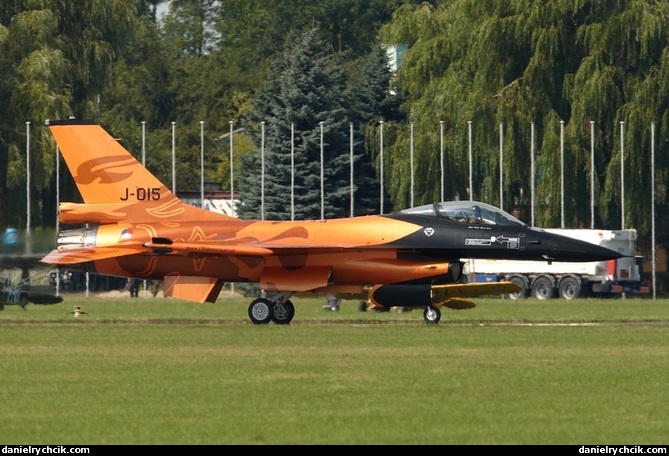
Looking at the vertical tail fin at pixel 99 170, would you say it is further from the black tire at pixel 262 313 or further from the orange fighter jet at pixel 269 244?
the black tire at pixel 262 313

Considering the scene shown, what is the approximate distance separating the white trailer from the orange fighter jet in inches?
861

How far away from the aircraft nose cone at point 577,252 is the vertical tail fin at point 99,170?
8.10 metres

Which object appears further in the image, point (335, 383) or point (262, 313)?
point (262, 313)

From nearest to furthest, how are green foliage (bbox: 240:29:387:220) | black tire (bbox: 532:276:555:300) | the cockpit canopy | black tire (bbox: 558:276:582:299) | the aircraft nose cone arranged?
the cockpit canopy, the aircraft nose cone, black tire (bbox: 558:276:582:299), black tire (bbox: 532:276:555:300), green foliage (bbox: 240:29:387:220)

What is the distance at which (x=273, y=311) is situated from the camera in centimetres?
3203

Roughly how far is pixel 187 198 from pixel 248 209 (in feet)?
14.9

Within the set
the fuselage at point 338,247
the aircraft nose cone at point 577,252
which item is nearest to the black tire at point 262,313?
the fuselage at point 338,247

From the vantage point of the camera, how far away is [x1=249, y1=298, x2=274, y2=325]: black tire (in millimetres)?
31891

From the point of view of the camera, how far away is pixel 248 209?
58.1 metres

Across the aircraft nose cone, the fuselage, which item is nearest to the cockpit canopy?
the fuselage

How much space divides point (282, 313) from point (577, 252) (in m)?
6.12

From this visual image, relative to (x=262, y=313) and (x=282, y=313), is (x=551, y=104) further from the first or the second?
(x=262, y=313)

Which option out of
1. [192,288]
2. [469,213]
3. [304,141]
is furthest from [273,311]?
[304,141]

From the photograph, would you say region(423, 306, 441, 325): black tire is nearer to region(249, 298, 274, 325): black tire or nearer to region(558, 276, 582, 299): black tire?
region(249, 298, 274, 325): black tire
